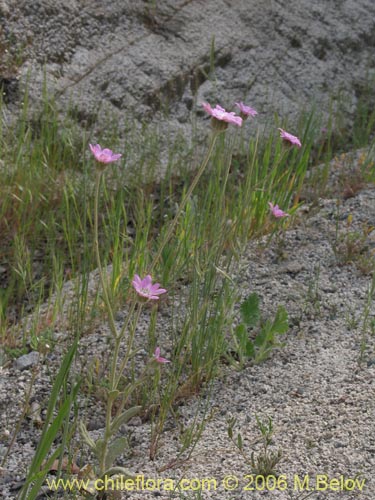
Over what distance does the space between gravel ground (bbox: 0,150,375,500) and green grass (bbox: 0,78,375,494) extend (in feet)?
0.23

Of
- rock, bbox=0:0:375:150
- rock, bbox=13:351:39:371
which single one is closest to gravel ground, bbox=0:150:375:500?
rock, bbox=13:351:39:371

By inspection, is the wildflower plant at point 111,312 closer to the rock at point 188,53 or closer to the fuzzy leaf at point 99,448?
the fuzzy leaf at point 99,448

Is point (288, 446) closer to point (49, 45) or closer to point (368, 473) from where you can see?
point (368, 473)

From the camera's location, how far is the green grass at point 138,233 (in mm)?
2164

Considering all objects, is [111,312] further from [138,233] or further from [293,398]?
[138,233]

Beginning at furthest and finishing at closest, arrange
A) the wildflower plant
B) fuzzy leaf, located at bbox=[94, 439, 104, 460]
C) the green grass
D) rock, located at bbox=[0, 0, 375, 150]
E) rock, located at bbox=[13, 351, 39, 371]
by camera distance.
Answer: rock, located at bbox=[0, 0, 375, 150]
rock, located at bbox=[13, 351, 39, 371]
the green grass
fuzzy leaf, located at bbox=[94, 439, 104, 460]
the wildflower plant

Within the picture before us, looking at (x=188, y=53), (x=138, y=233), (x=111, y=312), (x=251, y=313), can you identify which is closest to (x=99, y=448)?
(x=111, y=312)

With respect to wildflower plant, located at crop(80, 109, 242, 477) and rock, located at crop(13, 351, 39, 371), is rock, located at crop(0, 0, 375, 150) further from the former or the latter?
wildflower plant, located at crop(80, 109, 242, 477)

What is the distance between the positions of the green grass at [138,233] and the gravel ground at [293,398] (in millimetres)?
69

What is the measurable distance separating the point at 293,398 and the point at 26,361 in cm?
83

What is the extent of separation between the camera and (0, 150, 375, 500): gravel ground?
184 centimetres

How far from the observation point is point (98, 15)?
385 cm

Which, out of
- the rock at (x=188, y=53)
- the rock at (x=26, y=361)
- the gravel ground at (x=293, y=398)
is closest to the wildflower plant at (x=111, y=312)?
the gravel ground at (x=293, y=398)

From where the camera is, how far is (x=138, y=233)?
262cm
